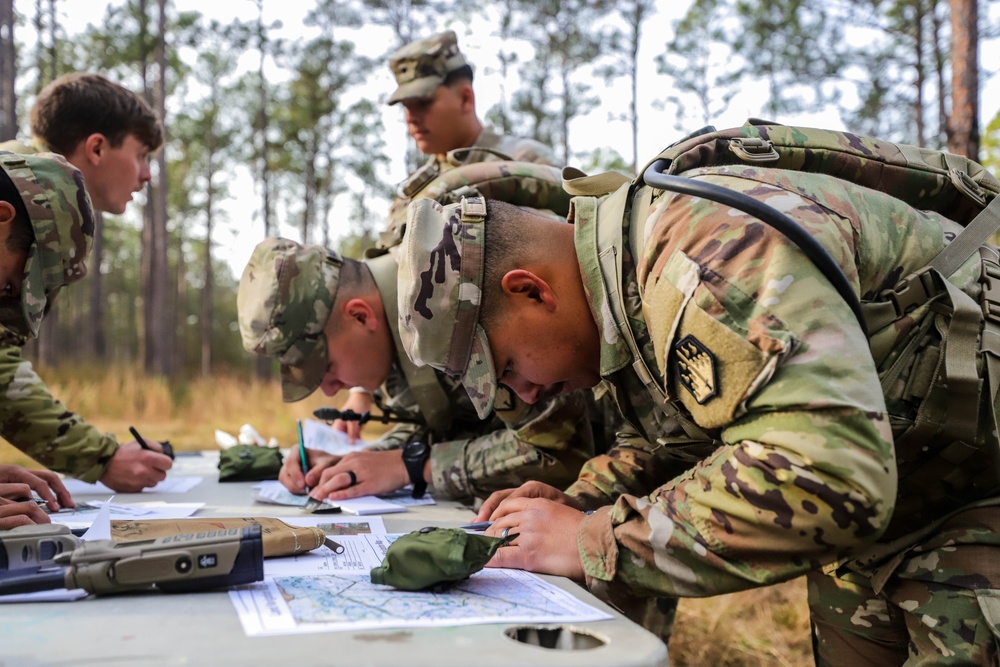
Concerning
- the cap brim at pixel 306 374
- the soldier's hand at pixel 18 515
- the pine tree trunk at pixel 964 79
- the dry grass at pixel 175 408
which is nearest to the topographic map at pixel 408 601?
the soldier's hand at pixel 18 515

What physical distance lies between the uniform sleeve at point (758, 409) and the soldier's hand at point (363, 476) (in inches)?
44.3

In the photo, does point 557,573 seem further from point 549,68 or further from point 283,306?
point 549,68

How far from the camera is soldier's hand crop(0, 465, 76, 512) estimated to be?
191cm

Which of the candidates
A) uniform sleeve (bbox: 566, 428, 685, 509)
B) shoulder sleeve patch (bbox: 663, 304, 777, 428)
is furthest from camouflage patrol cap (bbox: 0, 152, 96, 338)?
shoulder sleeve patch (bbox: 663, 304, 777, 428)

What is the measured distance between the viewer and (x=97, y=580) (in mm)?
1046

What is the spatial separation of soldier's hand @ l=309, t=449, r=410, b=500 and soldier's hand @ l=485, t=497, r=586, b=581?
836 mm

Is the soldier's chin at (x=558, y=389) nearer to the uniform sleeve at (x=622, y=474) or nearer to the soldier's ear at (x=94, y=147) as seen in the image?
the uniform sleeve at (x=622, y=474)

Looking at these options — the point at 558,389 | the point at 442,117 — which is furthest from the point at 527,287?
the point at 442,117

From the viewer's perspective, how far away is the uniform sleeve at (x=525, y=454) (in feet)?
6.74

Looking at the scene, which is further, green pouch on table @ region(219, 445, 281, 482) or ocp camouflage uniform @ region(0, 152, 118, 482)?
green pouch on table @ region(219, 445, 281, 482)

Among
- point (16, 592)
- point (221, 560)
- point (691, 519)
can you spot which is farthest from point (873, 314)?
point (16, 592)

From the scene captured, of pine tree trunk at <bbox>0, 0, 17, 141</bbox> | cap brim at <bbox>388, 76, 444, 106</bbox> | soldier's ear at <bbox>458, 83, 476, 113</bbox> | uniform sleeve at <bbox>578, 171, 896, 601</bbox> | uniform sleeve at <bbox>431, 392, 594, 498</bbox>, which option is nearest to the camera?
uniform sleeve at <bbox>578, 171, 896, 601</bbox>

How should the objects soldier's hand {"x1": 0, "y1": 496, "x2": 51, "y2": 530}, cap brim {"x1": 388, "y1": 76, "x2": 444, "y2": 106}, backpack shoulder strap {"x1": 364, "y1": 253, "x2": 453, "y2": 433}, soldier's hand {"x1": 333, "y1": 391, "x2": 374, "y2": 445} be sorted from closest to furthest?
soldier's hand {"x1": 0, "y1": 496, "x2": 51, "y2": 530} < backpack shoulder strap {"x1": 364, "y1": 253, "x2": 453, "y2": 433} < soldier's hand {"x1": 333, "y1": 391, "x2": 374, "y2": 445} < cap brim {"x1": 388, "y1": 76, "x2": 444, "y2": 106}

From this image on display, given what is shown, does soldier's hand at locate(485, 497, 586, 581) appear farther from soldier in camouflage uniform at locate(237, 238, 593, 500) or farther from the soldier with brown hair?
the soldier with brown hair
